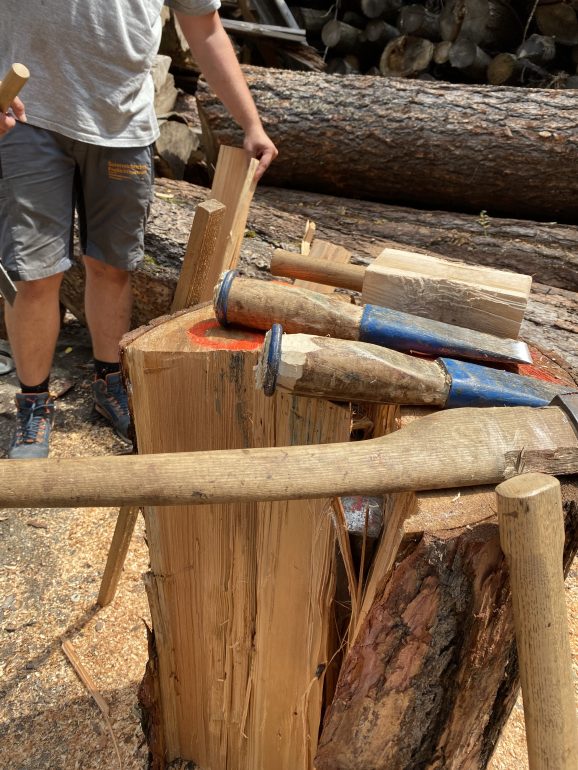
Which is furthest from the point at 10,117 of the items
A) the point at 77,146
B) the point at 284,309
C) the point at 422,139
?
the point at 422,139

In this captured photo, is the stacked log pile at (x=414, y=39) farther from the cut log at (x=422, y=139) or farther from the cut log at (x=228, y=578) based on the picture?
the cut log at (x=228, y=578)

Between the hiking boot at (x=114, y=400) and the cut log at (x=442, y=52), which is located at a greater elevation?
the cut log at (x=442, y=52)

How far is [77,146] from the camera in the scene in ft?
7.04

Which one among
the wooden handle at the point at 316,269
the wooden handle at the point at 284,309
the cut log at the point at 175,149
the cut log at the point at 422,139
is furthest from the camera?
the cut log at the point at 175,149

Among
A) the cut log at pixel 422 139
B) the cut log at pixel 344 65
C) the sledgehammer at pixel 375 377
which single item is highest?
the cut log at pixel 344 65

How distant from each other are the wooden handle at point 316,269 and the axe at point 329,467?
2.23ft

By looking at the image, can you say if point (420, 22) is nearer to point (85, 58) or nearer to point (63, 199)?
point (85, 58)

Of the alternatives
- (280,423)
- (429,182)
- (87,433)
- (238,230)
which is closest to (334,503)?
(280,423)

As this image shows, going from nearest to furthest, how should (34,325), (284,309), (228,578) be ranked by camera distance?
1. (284,309)
2. (228,578)
3. (34,325)

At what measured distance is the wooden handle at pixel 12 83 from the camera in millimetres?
1467

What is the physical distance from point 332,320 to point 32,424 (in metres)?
1.76

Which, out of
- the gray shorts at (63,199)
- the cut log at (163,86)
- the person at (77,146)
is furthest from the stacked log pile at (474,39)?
the gray shorts at (63,199)

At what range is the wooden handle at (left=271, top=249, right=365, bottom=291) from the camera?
1.64 m

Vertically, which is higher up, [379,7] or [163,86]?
[379,7]
